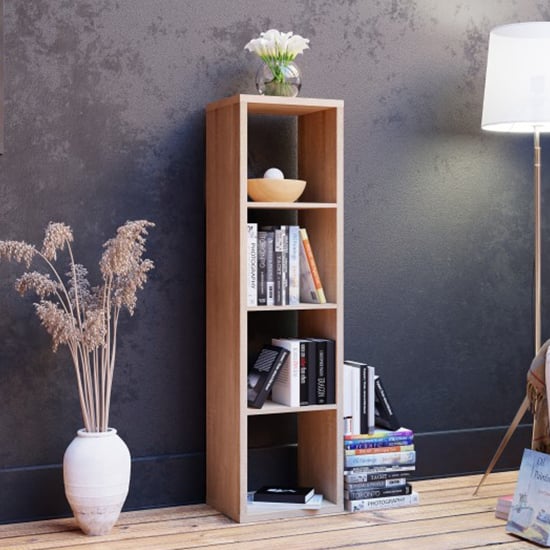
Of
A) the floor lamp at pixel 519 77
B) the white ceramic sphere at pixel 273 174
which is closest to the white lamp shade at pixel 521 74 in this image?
the floor lamp at pixel 519 77

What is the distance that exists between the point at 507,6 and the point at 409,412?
178 cm

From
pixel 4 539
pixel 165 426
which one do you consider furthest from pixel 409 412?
pixel 4 539

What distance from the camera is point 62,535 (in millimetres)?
3330

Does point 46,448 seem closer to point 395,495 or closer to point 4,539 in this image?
point 4,539

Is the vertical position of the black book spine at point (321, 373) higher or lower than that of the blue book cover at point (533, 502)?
higher

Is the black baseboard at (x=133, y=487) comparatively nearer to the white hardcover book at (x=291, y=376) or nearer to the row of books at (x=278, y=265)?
the white hardcover book at (x=291, y=376)

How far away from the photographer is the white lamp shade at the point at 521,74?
3725 millimetres

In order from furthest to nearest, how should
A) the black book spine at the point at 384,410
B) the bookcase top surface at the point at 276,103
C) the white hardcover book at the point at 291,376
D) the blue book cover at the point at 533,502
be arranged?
1. the black book spine at the point at 384,410
2. the white hardcover book at the point at 291,376
3. the bookcase top surface at the point at 276,103
4. the blue book cover at the point at 533,502

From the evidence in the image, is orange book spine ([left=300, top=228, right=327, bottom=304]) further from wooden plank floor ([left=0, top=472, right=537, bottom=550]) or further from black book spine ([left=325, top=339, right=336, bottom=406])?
wooden plank floor ([left=0, top=472, right=537, bottom=550])

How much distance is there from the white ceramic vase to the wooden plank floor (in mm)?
68

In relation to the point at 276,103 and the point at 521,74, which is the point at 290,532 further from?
the point at 521,74

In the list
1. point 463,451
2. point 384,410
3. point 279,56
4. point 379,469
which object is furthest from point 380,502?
point 279,56

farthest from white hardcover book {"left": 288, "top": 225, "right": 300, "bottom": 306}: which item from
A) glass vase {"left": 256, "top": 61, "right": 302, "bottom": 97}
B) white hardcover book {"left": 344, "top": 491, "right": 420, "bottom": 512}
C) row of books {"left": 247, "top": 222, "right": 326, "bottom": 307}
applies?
white hardcover book {"left": 344, "top": 491, "right": 420, "bottom": 512}

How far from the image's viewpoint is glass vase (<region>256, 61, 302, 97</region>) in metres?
3.55
